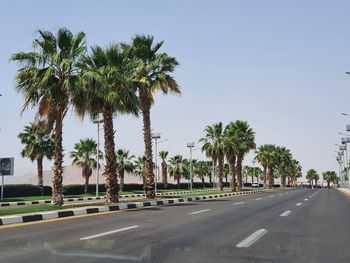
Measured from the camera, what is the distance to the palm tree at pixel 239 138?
192ft

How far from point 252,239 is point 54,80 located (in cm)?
1427

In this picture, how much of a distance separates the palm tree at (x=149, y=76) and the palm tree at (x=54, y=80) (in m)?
8.95

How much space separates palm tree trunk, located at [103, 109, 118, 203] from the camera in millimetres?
24250

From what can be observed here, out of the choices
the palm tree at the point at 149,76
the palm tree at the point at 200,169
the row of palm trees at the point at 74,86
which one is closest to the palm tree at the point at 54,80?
the row of palm trees at the point at 74,86

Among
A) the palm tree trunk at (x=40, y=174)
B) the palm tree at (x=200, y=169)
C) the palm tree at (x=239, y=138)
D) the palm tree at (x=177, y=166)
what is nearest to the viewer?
the palm tree trunk at (x=40, y=174)

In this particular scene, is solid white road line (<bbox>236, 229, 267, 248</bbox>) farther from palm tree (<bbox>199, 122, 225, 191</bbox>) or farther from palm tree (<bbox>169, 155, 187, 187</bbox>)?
palm tree (<bbox>169, 155, 187, 187</bbox>)

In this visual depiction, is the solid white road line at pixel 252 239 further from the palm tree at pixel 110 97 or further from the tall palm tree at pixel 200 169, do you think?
the tall palm tree at pixel 200 169

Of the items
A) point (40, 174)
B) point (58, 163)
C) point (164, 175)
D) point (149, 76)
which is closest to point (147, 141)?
point (149, 76)

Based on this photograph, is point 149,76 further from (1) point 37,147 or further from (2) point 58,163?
(1) point 37,147

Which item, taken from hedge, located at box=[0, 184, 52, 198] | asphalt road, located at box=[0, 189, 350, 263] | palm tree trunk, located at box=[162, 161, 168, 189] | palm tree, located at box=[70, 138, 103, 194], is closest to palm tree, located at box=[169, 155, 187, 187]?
palm tree trunk, located at box=[162, 161, 168, 189]

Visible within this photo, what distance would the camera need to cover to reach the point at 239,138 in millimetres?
59562

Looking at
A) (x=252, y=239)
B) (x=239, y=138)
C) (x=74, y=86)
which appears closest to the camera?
(x=252, y=239)

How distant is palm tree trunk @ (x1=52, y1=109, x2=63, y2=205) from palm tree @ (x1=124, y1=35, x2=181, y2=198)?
31.2 feet

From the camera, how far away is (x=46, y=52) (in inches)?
834
